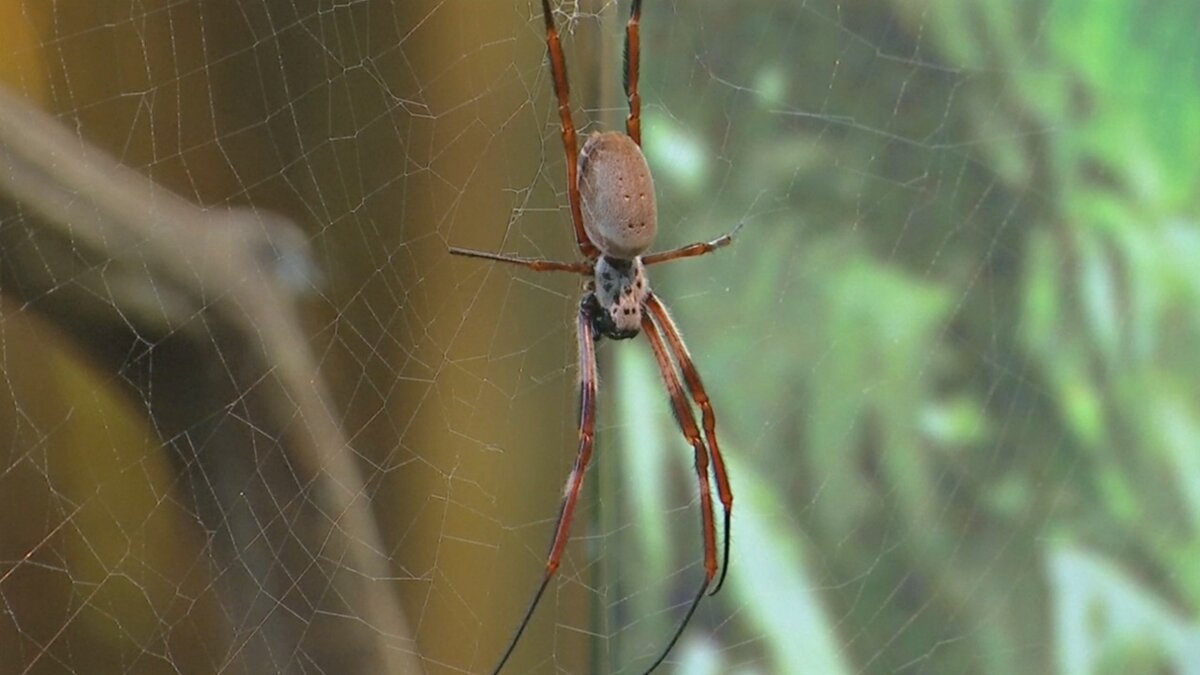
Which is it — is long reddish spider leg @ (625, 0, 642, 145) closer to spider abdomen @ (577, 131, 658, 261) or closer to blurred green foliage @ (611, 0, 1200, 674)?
spider abdomen @ (577, 131, 658, 261)

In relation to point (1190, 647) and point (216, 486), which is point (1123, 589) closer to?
point (1190, 647)

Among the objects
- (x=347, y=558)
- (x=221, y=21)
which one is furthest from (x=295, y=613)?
(x=221, y=21)

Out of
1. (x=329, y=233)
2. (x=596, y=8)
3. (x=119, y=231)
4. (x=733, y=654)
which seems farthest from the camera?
(x=733, y=654)

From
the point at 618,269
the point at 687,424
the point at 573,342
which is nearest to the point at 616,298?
the point at 618,269

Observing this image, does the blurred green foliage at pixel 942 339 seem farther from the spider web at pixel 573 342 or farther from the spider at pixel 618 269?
the spider at pixel 618 269

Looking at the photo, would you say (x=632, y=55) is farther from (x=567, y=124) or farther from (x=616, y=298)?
(x=616, y=298)

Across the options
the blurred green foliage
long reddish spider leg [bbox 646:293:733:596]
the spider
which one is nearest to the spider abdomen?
the spider
